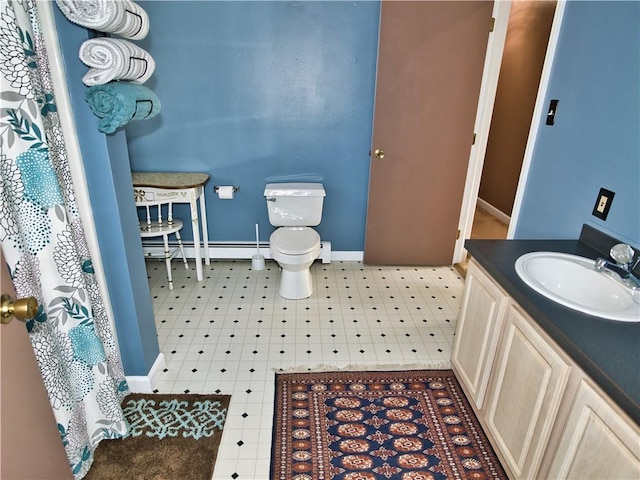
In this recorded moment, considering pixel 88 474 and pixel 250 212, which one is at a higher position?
pixel 250 212

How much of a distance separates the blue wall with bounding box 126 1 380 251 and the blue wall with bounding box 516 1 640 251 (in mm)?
1392

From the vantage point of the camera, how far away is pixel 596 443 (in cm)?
113

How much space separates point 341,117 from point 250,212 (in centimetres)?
107

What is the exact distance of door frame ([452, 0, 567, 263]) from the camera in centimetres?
213

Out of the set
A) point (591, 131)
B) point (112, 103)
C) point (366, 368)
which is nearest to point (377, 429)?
point (366, 368)

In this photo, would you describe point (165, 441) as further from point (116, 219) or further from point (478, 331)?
point (478, 331)

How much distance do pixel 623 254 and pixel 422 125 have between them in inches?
70.9

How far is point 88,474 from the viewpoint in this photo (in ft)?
5.45

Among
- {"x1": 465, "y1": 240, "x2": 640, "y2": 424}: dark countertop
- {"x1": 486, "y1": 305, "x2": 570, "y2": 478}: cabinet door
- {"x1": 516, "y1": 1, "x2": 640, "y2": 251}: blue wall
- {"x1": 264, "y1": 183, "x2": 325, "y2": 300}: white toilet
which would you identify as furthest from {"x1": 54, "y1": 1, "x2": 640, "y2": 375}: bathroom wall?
{"x1": 486, "y1": 305, "x2": 570, "y2": 478}: cabinet door

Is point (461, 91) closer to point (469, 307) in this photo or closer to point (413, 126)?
point (413, 126)

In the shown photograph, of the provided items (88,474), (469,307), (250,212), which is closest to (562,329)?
(469,307)

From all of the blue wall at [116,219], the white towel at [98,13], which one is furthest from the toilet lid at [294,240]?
the white towel at [98,13]

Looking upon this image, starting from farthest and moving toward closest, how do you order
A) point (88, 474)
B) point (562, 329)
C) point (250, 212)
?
point (250, 212)
point (88, 474)
point (562, 329)

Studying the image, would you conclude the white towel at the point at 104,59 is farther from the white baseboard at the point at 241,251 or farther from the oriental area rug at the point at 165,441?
the white baseboard at the point at 241,251
